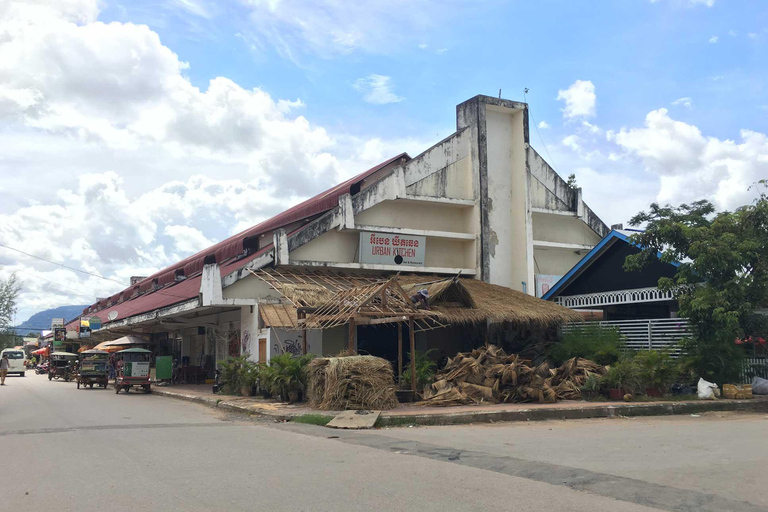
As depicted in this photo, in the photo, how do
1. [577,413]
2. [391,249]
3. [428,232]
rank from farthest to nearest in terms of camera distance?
[428,232], [391,249], [577,413]

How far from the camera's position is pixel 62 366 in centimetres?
3756

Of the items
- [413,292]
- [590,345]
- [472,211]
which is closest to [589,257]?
[590,345]

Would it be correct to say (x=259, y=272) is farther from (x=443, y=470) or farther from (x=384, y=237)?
(x=443, y=470)

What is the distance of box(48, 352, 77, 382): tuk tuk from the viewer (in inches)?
1422

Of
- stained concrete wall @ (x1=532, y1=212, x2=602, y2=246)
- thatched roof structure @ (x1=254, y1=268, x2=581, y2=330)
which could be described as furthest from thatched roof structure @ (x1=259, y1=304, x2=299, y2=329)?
stained concrete wall @ (x1=532, y1=212, x2=602, y2=246)

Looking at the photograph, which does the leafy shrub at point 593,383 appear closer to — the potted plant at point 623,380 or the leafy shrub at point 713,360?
the potted plant at point 623,380

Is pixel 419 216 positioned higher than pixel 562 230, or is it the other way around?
pixel 419 216

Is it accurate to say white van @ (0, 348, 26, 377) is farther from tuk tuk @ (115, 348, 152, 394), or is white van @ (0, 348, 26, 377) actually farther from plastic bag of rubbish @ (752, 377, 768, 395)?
plastic bag of rubbish @ (752, 377, 768, 395)

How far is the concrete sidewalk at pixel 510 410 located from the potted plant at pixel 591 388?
0.82m

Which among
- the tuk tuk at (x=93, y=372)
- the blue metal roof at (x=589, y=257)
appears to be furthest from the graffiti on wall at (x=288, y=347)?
the tuk tuk at (x=93, y=372)

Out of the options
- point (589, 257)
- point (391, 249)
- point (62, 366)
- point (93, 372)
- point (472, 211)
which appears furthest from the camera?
point (62, 366)

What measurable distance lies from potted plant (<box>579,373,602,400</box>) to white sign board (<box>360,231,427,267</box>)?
27.0 feet

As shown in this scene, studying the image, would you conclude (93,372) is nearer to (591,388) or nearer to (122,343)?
(122,343)

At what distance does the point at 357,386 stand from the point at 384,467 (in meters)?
6.56
